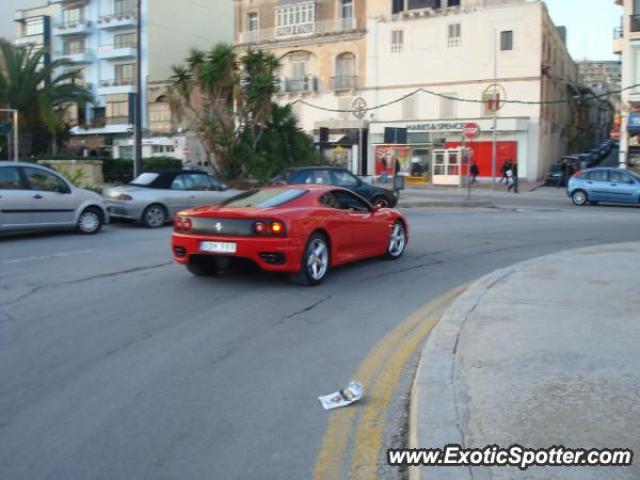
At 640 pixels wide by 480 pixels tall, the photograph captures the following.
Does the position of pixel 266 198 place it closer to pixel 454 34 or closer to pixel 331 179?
pixel 331 179

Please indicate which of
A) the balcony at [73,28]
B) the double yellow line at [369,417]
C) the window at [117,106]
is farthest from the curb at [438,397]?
the balcony at [73,28]

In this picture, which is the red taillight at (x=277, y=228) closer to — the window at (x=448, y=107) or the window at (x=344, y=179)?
the window at (x=344, y=179)

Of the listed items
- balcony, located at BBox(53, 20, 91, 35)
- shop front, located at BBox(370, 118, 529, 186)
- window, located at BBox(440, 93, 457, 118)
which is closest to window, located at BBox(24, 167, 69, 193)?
shop front, located at BBox(370, 118, 529, 186)

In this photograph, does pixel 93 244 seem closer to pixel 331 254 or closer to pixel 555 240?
pixel 331 254

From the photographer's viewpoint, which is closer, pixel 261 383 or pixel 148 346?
pixel 261 383

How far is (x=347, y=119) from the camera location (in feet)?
163

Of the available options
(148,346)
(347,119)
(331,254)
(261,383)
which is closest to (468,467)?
(261,383)

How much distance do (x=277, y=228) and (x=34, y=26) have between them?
216ft

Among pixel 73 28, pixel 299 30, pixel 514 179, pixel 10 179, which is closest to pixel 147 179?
pixel 10 179

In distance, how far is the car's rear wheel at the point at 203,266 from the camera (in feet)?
31.3

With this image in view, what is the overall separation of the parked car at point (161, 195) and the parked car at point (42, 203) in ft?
3.42

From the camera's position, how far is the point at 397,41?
4741 centimetres

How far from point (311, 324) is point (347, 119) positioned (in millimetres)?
43452

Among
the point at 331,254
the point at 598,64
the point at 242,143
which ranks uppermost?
the point at 598,64
